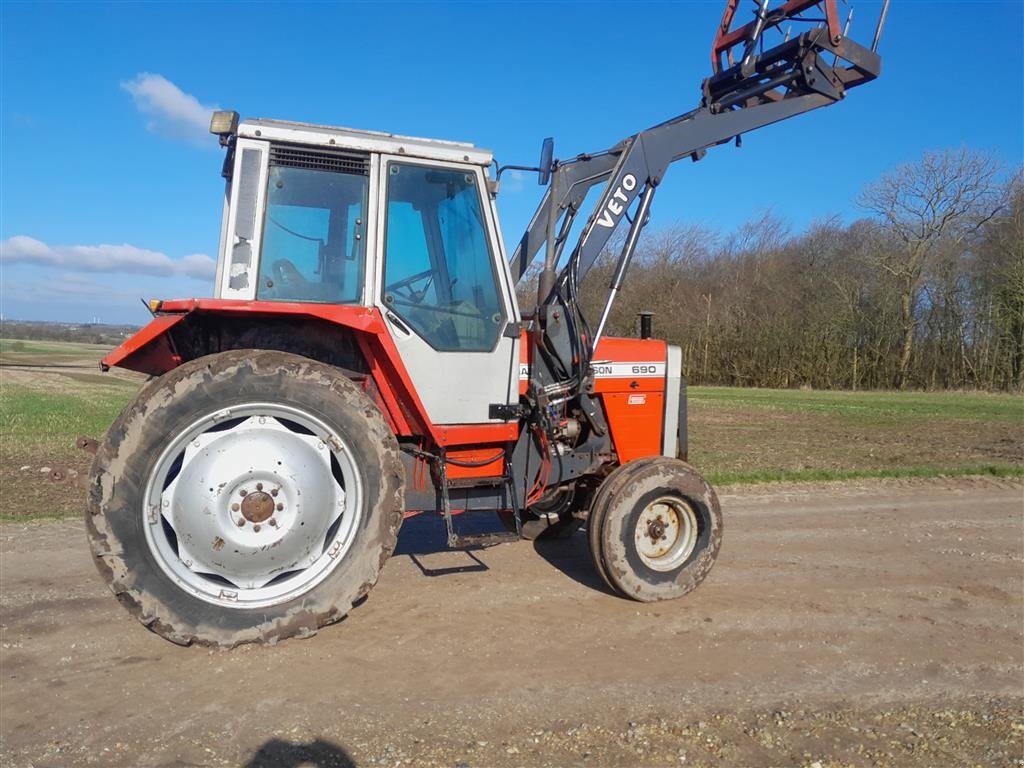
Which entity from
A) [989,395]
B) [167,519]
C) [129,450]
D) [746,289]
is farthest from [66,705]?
[746,289]

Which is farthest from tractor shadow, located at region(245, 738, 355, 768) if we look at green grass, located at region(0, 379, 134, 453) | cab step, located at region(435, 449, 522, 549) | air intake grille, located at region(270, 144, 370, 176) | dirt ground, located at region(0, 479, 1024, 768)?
green grass, located at region(0, 379, 134, 453)

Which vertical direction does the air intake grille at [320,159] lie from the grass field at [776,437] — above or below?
above

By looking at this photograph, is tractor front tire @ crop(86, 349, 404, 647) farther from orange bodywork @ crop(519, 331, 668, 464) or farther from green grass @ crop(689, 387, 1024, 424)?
green grass @ crop(689, 387, 1024, 424)

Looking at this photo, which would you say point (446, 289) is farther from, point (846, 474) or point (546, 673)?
point (846, 474)

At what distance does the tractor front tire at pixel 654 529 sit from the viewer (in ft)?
15.9

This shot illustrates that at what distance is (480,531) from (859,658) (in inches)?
134

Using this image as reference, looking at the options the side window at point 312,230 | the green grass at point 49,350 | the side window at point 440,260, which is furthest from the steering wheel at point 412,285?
the green grass at point 49,350

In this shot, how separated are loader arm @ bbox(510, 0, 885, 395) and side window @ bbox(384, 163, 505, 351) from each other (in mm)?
563

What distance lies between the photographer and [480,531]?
678 centimetres

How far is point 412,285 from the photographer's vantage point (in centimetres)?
436

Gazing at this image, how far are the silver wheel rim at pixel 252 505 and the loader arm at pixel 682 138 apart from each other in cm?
173

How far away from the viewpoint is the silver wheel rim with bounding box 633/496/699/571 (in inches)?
198

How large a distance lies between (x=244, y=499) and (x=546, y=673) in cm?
174

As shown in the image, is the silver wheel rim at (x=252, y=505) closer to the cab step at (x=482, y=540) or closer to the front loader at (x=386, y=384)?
the front loader at (x=386, y=384)
